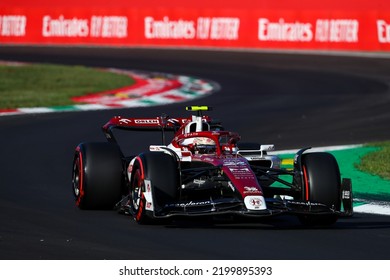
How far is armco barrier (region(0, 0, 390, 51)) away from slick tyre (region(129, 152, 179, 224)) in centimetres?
3150

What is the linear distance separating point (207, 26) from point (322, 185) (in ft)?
112

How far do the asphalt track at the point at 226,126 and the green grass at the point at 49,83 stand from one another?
6.99ft

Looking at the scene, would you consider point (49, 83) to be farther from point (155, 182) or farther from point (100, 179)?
point (155, 182)

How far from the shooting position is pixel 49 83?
3128 centimetres

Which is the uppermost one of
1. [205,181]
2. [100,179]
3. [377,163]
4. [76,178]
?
[205,181]

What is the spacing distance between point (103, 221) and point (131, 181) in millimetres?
516

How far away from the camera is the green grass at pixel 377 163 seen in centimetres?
1547

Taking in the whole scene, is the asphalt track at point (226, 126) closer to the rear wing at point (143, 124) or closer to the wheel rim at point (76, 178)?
the wheel rim at point (76, 178)

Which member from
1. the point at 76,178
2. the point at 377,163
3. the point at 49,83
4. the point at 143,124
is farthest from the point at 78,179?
the point at 49,83

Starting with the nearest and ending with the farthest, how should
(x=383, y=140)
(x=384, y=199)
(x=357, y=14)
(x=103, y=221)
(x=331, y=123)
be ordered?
(x=103, y=221) → (x=384, y=199) → (x=383, y=140) → (x=331, y=123) → (x=357, y=14)

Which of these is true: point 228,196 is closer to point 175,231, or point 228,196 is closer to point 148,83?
point 175,231

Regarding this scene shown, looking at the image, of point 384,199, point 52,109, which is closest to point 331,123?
point 52,109

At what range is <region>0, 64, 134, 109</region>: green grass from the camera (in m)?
26.2
